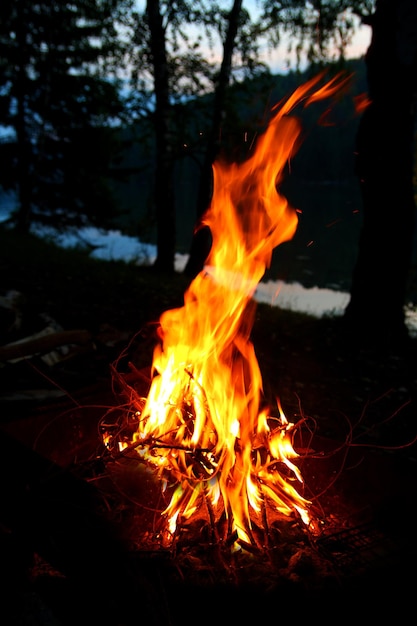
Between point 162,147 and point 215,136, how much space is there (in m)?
1.41

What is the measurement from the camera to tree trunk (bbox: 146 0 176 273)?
36.7 feet

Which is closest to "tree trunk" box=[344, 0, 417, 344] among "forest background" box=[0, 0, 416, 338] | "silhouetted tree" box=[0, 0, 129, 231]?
"forest background" box=[0, 0, 416, 338]

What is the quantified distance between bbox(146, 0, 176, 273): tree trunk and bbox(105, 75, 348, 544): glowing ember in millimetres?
9111

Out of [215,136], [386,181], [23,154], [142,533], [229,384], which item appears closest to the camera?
[142,533]

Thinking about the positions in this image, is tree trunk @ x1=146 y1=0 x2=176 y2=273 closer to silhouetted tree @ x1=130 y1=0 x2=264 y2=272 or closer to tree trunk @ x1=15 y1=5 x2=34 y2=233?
silhouetted tree @ x1=130 y1=0 x2=264 y2=272

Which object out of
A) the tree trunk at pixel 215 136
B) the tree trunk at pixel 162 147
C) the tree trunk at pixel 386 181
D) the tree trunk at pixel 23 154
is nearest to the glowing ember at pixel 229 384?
the tree trunk at pixel 386 181

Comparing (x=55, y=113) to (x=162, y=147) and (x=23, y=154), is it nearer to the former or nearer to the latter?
(x=23, y=154)

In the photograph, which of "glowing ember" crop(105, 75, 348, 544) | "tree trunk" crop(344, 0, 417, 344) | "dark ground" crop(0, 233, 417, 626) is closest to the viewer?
"dark ground" crop(0, 233, 417, 626)

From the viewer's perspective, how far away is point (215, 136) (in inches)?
457

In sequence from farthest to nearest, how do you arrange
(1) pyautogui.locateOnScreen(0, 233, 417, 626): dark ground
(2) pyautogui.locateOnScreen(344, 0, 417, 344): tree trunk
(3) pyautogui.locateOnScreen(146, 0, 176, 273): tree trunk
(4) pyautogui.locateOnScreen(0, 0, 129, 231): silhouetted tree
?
(4) pyautogui.locateOnScreen(0, 0, 129, 231): silhouetted tree → (3) pyautogui.locateOnScreen(146, 0, 176, 273): tree trunk → (2) pyautogui.locateOnScreen(344, 0, 417, 344): tree trunk → (1) pyautogui.locateOnScreen(0, 233, 417, 626): dark ground

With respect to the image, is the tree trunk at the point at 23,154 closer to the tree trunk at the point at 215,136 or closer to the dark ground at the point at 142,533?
the tree trunk at the point at 215,136

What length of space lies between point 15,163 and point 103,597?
754 inches

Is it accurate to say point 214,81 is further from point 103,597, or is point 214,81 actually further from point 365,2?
point 103,597

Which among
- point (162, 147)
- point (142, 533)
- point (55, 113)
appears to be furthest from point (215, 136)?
point (142, 533)
